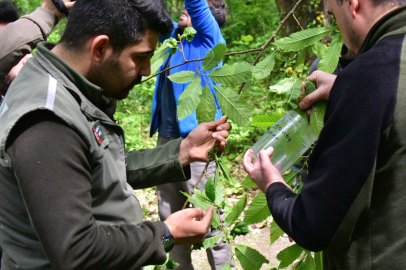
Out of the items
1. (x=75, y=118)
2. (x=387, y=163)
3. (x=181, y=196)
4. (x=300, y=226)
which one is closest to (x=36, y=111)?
(x=75, y=118)

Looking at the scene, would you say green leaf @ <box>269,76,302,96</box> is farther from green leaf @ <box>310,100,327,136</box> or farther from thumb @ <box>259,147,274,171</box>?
thumb @ <box>259,147,274,171</box>

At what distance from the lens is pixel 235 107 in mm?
1579

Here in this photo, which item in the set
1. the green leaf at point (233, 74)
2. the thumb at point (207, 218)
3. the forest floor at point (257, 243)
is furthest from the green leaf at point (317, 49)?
the forest floor at point (257, 243)

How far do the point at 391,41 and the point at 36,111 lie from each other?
3.08ft

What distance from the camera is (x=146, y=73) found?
139 cm

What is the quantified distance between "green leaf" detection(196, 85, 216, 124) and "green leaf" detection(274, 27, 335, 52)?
13.9 inches

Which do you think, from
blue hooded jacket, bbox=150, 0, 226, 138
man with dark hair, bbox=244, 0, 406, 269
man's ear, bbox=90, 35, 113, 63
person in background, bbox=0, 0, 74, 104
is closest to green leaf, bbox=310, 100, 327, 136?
man with dark hair, bbox=244, 0, 406, 269

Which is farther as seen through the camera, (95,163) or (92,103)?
(92,103)

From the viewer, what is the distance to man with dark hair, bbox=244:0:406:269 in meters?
0.94

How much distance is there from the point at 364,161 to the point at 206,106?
81 centimetres

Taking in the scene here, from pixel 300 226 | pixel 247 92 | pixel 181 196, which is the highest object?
pixel 300 226

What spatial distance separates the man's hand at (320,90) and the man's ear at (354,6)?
1.18ft

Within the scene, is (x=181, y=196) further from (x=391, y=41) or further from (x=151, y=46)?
(x=391, y=41)

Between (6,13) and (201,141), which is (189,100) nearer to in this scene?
(201,141)
